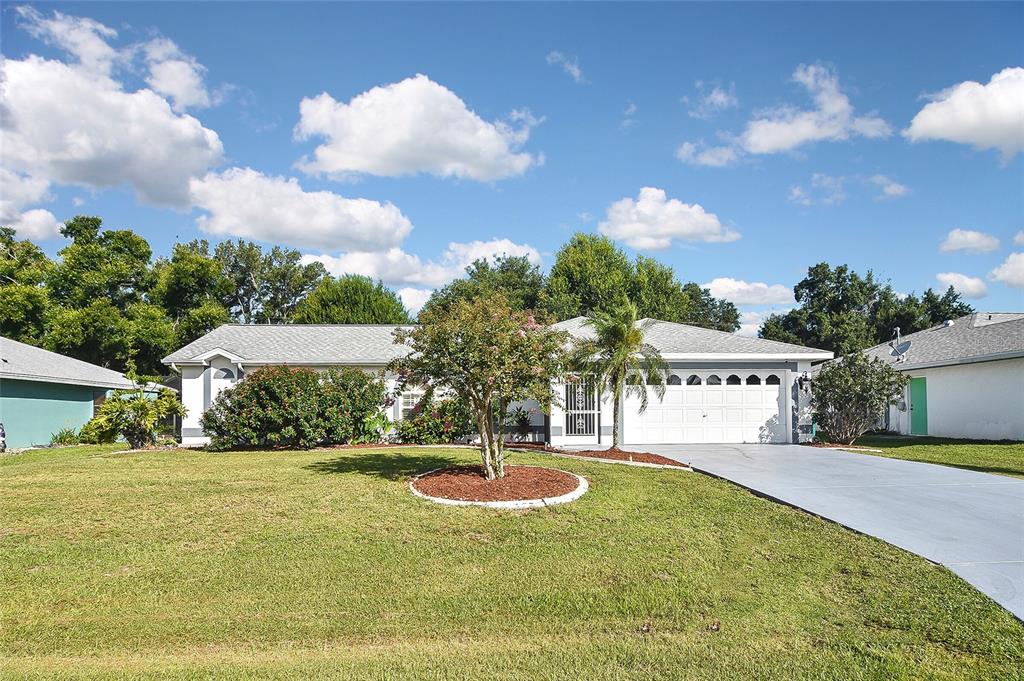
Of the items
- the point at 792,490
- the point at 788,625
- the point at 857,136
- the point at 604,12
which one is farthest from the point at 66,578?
the point at 857,136

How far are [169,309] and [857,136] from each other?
3374cm

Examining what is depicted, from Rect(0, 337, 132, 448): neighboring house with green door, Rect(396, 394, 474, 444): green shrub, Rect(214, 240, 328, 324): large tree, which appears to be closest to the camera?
Rect(396, 394, 474, 444): green shrub

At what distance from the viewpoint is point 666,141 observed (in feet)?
56.7

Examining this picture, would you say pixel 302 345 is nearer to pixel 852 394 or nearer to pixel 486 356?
pixel 486 356

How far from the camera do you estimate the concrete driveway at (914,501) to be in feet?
20.1

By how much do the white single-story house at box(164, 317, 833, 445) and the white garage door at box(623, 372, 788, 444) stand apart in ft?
0.10

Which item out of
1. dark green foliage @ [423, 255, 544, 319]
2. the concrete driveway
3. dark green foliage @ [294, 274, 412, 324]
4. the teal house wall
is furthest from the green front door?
the teal house wall

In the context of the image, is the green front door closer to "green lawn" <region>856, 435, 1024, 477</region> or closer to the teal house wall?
"green lawn" <region>856, 435, 1024, 477</region>

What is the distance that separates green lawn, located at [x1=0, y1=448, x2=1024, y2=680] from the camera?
4.27 metres

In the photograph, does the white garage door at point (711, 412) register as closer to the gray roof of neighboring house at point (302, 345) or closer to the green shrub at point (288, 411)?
the gray roof of neighboring house at point (302, 345)

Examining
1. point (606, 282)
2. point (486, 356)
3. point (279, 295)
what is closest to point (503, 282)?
point (606, 282)

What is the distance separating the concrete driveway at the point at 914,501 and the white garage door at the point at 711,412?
2.94m

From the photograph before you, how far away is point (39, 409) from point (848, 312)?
50.1 meters

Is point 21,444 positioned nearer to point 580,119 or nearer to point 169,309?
point 169,309
